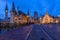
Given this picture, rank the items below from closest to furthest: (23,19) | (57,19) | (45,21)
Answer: (23,19), (45,21), (57,19)

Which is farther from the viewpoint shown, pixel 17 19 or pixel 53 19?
pixel 53 19

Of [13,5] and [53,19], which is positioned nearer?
[13,5]

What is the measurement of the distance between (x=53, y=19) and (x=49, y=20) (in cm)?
1011

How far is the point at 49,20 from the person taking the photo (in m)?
178

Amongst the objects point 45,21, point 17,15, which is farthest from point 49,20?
point 17,15

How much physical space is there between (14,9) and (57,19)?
55.6 m

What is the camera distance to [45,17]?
17800cm

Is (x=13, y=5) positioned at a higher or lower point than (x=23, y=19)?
higher

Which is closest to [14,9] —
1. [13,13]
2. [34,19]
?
[13,13]

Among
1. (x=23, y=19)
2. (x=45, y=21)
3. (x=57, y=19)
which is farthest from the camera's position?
(x=57, y=19)

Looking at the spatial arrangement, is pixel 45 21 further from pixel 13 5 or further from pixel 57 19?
pixel 13 5

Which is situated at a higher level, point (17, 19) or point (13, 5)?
point (13, 5)

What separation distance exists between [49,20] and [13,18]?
4469 centimetres

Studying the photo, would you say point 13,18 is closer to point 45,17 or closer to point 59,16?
point 45,17
